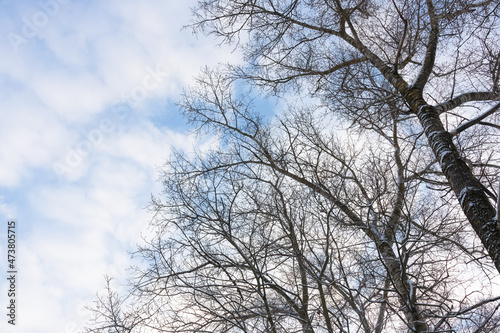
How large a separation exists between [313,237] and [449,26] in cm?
315

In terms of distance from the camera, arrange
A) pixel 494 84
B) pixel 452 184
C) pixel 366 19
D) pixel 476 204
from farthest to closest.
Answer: pixel 366 19 → pixel 494 84 → pixel 452 184 → pixel 476 204

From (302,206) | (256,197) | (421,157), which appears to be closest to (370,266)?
(302,206)

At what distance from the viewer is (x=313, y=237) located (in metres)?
3.76

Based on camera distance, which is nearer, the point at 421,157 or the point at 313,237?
the point at 313,237

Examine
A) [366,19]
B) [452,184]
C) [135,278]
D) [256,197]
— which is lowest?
[452,184]

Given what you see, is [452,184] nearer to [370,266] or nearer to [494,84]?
[370,266]

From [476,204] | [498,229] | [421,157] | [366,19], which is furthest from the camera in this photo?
[366,19]

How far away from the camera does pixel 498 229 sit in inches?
110

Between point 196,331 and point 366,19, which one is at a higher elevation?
point 366,19

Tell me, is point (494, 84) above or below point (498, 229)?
above

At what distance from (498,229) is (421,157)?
206 cm

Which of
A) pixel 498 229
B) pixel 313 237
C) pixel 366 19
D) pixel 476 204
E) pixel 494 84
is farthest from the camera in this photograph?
pixel 366 19

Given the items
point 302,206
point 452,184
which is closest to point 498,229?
point 452,184

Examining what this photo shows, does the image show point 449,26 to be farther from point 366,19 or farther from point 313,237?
point 313,237
